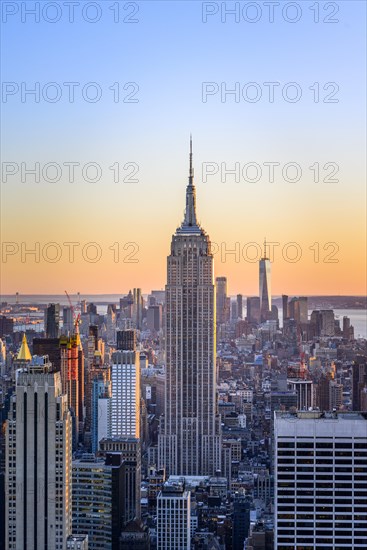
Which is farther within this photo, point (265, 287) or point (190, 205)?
point (190, 205)

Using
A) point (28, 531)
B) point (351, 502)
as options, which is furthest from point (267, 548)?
point (28, 531)

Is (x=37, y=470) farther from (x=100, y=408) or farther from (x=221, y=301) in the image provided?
(x=221, y=301)

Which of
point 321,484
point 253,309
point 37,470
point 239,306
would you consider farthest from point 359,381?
point 37,470

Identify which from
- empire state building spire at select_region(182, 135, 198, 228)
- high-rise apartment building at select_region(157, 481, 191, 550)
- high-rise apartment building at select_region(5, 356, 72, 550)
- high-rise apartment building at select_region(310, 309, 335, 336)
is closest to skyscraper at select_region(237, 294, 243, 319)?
high-rise apartment building at select_region(310, 309, 335, 336)

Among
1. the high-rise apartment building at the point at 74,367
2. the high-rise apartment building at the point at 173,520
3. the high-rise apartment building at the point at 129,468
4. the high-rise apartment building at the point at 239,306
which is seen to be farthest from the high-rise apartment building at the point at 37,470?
the high-rise apartment building at the point at 239,306

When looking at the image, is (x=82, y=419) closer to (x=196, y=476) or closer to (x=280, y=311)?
(x=280, y=311)

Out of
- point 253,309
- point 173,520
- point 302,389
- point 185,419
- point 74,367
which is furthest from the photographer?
point 185,419
